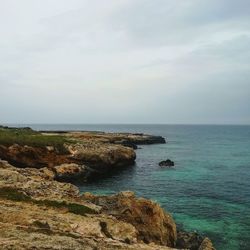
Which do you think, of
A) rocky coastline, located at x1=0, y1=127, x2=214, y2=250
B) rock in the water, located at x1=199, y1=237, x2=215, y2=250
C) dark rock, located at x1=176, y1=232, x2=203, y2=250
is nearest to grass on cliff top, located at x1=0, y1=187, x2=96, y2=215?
rocky coastline, located at x1=0, y1=127, x2=214, y2=250

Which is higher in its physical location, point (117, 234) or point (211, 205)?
point (117, 234)

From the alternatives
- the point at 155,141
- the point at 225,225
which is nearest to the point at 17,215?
the point at 225,225

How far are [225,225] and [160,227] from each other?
41.5 feet

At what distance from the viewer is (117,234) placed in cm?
2270

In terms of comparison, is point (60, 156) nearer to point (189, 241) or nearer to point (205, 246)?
point (189, 241)

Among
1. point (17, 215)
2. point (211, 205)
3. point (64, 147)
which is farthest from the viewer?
point (64, 147)

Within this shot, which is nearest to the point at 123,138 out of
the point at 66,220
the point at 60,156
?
the point at 60,156

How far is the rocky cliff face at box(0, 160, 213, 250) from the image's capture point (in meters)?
19.2

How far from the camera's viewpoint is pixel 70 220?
2325 cm

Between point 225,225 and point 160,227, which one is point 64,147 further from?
point 160,227

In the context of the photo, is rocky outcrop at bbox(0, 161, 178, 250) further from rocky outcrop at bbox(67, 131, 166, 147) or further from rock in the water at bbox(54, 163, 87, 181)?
rocky outcrop at bbox(67, 131, 166, 147)

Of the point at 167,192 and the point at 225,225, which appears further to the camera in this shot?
the point at 167,192

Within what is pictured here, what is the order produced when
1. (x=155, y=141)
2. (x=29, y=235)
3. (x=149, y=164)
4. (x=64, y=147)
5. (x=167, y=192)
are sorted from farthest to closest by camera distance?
(x=155, y=141), (x=149, y=164), (x=64, y=147), (x=167, y=192), (x=29, y=235)

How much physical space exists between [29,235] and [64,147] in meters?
56.4
